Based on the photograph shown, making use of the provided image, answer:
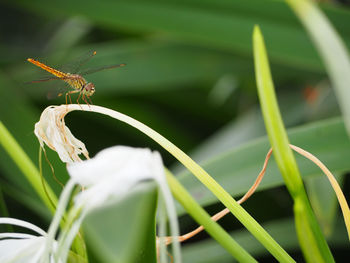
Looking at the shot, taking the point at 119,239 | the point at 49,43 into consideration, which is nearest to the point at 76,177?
the point at 119,239

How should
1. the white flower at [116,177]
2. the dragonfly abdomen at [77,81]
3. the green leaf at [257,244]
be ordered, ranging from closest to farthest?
the white flower at [116,177] < the dragonfly abdomen at [77,81] < the green leaf at [257,244]

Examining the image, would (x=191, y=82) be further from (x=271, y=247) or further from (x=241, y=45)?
(x=271, y=247)

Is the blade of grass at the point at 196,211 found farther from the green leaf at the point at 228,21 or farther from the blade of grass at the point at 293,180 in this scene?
the green leaf at the point at 228,21

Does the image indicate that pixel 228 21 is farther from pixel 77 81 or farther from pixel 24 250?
pixel 24 250

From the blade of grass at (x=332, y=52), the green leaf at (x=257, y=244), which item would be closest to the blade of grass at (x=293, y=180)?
the blade of grass at (x=332, y=52)

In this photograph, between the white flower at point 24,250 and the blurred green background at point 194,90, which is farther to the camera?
the blurred green background at point 194,90

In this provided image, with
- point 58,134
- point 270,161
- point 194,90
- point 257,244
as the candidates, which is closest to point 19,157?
point 58,134

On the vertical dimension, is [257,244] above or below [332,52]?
below
